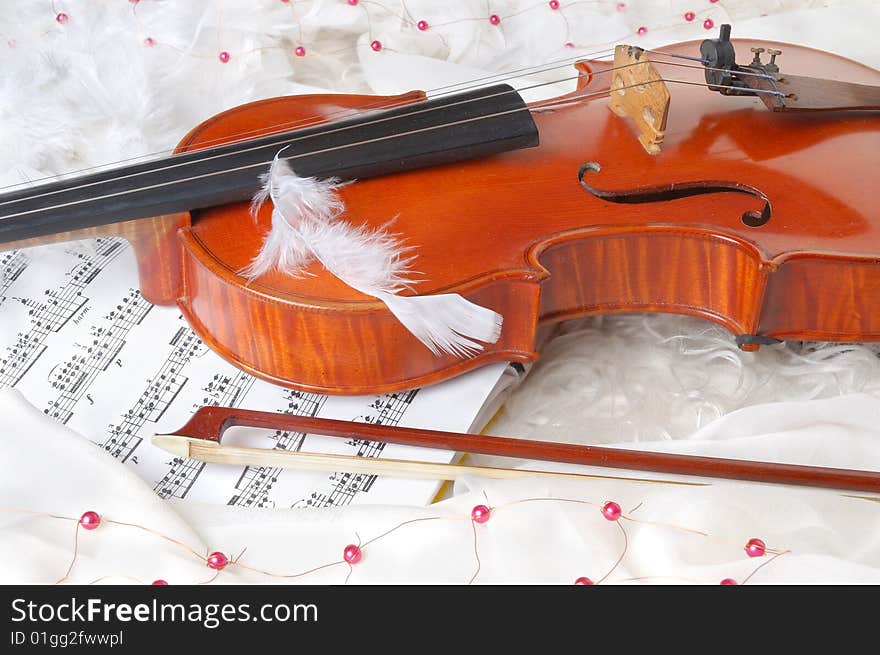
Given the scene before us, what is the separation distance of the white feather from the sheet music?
111 millimetres

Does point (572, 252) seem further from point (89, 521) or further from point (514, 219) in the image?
point (89, 521)

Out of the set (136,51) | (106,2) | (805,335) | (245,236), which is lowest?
(805,335)

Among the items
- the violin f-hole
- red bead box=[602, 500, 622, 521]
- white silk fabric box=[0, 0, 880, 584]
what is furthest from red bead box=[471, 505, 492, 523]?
the violin f-hole

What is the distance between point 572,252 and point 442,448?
0.85 ft

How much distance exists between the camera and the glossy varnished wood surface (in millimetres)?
1103

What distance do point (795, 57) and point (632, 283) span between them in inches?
18.1

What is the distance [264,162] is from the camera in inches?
45.5

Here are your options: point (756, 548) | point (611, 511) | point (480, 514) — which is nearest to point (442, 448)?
point (480, 514)

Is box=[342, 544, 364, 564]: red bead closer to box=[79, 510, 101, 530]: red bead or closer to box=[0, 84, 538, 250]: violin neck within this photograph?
box=[79, 510, 101, 530]: red bead

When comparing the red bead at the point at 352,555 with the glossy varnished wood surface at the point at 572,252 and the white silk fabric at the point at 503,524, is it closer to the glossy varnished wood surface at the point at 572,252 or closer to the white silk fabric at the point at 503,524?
the white silk fabric at the point at 503,524

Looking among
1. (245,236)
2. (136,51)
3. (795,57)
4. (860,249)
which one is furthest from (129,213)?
(795,57)
